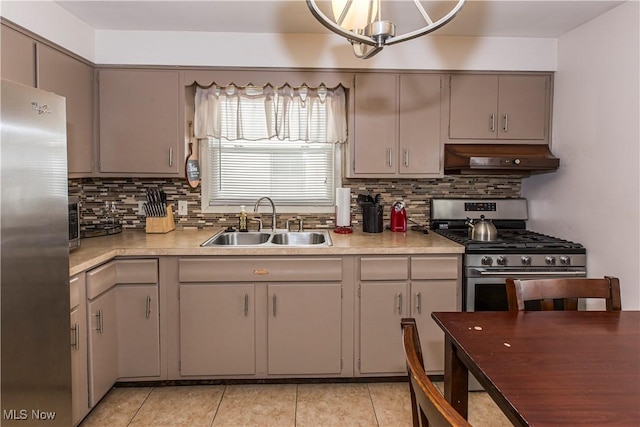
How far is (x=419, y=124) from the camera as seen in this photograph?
2.95 m

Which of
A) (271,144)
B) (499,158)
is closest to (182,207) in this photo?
(271,144)

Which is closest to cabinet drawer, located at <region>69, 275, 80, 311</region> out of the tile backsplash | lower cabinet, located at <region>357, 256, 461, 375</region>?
the tile backsplash

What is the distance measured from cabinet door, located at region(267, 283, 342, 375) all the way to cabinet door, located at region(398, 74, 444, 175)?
1.06 metres

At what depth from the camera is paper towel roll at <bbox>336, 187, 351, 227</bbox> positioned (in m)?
3.03

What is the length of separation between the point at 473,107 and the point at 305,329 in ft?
6.25

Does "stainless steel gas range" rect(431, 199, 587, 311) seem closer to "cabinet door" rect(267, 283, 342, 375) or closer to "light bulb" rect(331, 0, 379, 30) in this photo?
"cabinet door" rect(267, 283, 342, 375)

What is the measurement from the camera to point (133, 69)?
2832mm

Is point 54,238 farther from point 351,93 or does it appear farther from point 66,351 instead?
point 351,93

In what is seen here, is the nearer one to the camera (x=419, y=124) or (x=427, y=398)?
(x=427, y=398)

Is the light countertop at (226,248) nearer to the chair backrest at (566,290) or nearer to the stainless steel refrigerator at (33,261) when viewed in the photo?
the stainless steel refrigerator at (33,261)

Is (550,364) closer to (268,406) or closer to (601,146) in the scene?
(268,406)

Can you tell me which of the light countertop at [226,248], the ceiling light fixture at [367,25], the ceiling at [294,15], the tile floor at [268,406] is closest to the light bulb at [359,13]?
Result: the ceiling light fixture at [367,25]

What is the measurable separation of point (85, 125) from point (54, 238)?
1.27m

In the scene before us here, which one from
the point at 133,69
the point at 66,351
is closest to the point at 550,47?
the point at 133,69
